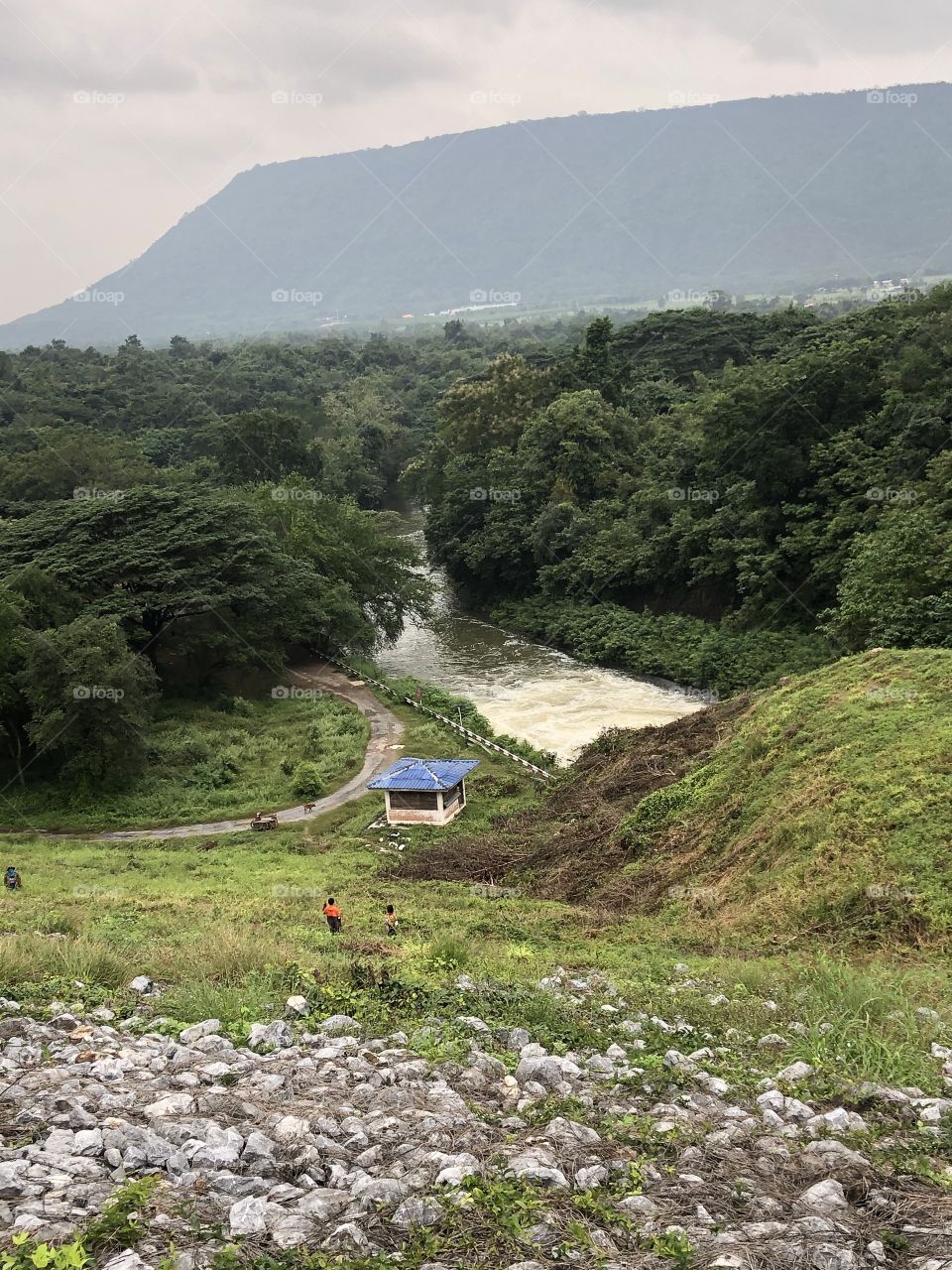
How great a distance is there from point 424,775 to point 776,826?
38.7 feet

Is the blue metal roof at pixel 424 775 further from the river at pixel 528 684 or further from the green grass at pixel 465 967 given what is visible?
the river at pixel 528 684

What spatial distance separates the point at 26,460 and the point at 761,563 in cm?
4344

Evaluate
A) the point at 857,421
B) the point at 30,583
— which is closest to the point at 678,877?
the point at 30,583

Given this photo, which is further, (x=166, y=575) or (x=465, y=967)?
(x=166, y=575)

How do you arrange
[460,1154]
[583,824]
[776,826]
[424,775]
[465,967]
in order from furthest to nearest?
[424,775]
[583,824]
[776,826]
[465,967]
[460,1154]

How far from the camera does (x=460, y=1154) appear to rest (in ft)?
20.3

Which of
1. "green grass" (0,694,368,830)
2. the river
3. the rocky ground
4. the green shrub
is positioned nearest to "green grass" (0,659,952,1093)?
the rocky ground

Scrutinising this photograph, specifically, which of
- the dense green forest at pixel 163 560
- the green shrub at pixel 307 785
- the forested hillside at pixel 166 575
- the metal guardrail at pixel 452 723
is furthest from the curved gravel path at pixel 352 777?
the dense green forest at pixel 163 560

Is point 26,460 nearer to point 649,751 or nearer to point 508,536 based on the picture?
point 508,536

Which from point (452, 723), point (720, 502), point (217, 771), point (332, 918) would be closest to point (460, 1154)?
point (332, 918)

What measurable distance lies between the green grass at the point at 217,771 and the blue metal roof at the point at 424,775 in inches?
146

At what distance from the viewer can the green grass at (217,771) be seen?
2866 cm

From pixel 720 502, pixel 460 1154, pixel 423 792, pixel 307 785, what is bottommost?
pixel 307 785

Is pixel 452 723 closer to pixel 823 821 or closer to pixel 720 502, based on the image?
pixel 720 502
